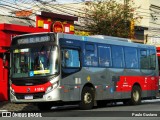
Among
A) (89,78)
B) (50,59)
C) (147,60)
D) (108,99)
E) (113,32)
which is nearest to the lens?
(50,59)

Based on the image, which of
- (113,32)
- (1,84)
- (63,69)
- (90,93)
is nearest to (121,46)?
(90,93)

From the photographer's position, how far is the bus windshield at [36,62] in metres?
17.4

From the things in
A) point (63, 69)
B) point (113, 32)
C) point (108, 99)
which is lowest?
point (108, 99)

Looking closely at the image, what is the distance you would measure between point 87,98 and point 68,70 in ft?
6.10

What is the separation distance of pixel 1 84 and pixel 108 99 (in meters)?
7.18

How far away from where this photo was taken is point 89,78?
62.8 feet

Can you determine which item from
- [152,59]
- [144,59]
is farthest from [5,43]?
[152,59]

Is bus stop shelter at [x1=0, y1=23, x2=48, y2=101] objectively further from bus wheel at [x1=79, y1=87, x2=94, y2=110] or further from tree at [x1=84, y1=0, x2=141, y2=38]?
tree at [x1=84, y1=0, x2=141, y2=38]

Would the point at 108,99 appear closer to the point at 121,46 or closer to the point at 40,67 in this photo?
the point at 121,46

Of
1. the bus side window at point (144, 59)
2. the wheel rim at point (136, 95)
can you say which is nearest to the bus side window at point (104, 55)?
the wheel rim at point (136, 95)

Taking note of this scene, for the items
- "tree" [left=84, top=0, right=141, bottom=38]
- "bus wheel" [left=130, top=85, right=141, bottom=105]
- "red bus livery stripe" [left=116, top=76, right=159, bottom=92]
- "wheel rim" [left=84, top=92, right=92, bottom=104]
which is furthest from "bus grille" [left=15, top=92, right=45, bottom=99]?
"tree" [left=84, top=0, right=141, bottom=38]

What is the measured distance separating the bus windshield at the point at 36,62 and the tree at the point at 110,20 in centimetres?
1824

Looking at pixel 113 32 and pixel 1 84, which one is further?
pixel 113 32

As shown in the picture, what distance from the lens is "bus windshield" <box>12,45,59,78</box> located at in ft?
57.0
